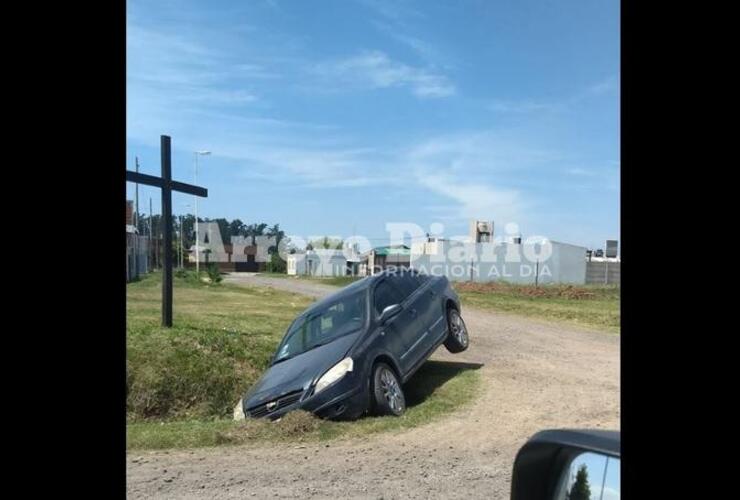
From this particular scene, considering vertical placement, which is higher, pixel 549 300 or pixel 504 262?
pixel 504 262

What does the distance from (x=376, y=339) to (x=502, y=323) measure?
7.34m

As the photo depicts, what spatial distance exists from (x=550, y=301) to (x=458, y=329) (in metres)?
11.0

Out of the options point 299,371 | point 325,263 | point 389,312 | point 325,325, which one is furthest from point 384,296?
point 325,263

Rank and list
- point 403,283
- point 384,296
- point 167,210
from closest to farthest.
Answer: point 384,296
point 403,283
point 167,210

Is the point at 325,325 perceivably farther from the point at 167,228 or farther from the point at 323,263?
the point at 323,263

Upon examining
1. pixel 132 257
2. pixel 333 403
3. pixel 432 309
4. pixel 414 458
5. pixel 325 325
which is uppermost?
pixel 132 257

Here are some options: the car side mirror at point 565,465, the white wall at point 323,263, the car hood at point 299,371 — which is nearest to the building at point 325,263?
the white wall at point 323,263

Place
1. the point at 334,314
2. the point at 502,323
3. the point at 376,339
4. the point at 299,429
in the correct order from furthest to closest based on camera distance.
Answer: the point at 502,323 < the point at 334,314 < the point at 376,339 < the point at 299,429

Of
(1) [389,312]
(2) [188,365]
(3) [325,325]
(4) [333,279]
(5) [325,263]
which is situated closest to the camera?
(1) [389,312]

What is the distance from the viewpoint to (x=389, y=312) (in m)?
7.20
